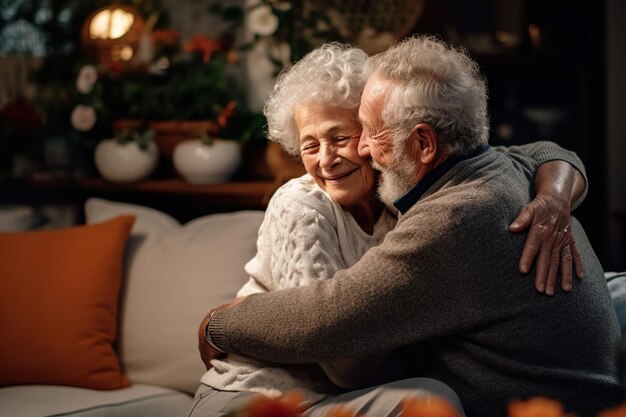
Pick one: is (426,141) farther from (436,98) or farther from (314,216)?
(314,216)

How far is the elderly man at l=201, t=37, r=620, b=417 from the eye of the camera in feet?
5.22

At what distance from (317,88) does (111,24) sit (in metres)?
1.75

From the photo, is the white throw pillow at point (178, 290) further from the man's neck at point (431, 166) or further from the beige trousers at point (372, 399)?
the man's neck at point (431, 166)

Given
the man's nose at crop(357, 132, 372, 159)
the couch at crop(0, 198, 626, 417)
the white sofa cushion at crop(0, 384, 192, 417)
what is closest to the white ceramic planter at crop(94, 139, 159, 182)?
the couch at crop(0, 198, 626, 417)

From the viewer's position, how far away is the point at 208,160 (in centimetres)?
309

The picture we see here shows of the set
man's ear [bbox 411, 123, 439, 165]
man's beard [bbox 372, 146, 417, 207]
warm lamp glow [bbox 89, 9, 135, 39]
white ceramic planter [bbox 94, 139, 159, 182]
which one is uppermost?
warm lamp glow [bbox 89, 9, 135, 39]

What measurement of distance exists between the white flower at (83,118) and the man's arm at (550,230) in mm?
2042

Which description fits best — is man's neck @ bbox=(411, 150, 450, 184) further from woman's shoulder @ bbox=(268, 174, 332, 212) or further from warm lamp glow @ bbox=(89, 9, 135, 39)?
warm lamp glow @ bbox=(89, 9, 135, 39)

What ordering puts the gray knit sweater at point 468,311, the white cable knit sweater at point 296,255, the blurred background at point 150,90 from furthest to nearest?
1. the blurred background at point 150,90
2. the white cable knit sweater at point 296,255
3. the gray knit sweater at point 468,311

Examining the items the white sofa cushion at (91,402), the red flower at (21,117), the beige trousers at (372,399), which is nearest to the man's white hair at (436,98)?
the beige trousers at (372,399)

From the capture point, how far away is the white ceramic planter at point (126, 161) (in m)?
3.25

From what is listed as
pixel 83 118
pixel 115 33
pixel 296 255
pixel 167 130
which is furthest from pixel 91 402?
pixel 115 33

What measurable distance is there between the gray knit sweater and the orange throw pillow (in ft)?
2.78

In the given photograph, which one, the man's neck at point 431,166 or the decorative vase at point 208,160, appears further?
the decorative vase at point 208,160
